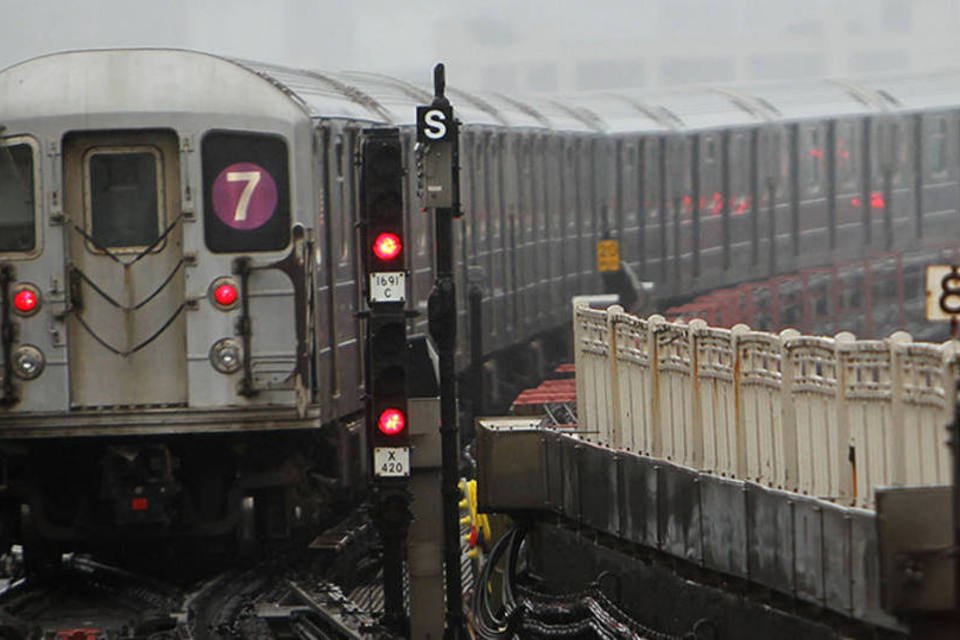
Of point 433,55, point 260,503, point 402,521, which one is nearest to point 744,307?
point 260,503

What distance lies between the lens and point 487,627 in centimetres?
1473

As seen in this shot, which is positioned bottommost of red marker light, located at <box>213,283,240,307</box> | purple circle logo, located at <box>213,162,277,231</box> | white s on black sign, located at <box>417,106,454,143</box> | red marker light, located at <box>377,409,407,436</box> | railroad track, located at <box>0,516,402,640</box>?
railroad track, located at <box>0,516,402,640</box>

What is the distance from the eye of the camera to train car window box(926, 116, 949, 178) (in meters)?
38.9

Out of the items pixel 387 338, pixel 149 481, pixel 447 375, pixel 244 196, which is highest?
pixel 244 196

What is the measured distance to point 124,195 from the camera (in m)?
16.3

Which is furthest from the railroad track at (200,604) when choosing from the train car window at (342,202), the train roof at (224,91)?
the train roof at (224,91)

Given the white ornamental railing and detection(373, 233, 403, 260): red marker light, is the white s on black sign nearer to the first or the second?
detection(373, 233, 403, 260): red marker light

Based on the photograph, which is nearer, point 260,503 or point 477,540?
point 260,503

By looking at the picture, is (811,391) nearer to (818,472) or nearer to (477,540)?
(818,472)

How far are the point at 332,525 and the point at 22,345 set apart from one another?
12.8 feet

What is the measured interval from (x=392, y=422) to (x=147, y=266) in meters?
2.72

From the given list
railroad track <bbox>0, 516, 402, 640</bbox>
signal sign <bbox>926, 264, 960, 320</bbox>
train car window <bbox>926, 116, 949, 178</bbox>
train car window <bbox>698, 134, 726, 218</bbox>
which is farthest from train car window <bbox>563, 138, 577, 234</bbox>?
signal sign <bbox>926, 264, 960, 320</bbox>

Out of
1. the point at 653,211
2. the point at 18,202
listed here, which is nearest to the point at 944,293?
the point at 18,202

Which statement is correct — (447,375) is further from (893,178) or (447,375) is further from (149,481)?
(893,178)
